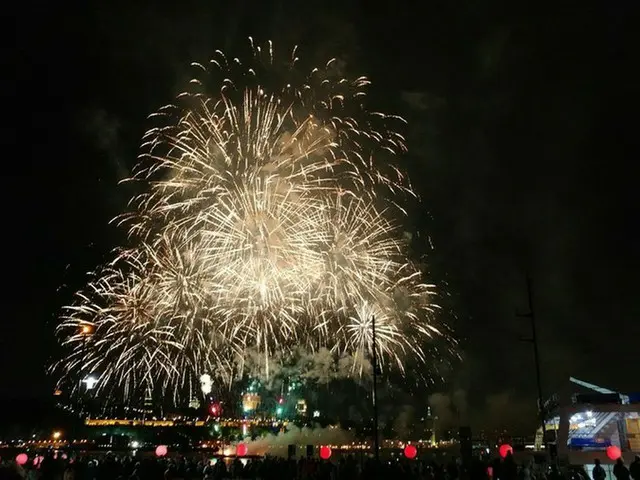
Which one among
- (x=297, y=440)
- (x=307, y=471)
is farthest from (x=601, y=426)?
(x=297, y=440)

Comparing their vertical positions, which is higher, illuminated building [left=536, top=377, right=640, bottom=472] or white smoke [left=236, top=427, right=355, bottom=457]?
illuminated building [left=536, top=377, right=640, bottom=472]

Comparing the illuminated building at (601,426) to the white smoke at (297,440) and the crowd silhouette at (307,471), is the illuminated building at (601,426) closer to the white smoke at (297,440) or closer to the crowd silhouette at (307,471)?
the crowd silhouette at (307,471)

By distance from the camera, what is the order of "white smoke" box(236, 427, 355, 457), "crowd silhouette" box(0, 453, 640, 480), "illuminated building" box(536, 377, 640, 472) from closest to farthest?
"crowd silhouette" box(0, 453, 640, 480) → "illuminated building" box(536, 377, 640, 472) → "white smoke" box(236, 427, 355, 457)

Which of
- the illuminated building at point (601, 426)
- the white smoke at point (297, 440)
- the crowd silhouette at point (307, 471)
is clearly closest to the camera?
the crowd silhouette at point (307, 471)

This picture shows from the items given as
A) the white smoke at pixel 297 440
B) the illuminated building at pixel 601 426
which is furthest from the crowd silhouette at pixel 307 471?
the white smoke at pixel 297 440

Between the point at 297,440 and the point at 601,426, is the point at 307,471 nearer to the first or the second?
the point at 601,426

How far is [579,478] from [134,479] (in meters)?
17.9

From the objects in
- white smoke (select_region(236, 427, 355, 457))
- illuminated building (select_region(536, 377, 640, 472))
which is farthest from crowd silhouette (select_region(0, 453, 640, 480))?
white smoke (select_region(236, 427, 355, 457))

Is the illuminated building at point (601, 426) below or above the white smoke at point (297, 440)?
above

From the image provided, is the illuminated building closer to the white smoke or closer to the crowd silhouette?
the crowd silhouette

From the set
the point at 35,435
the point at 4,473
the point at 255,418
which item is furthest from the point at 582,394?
the point at 35,435

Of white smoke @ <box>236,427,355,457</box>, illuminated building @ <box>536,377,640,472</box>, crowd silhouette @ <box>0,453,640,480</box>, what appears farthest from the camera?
white smoke @ <box>236,427,355,457</box>

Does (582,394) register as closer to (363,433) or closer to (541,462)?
(541,462)

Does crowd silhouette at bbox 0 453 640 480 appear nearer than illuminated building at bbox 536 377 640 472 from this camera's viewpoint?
Yes
